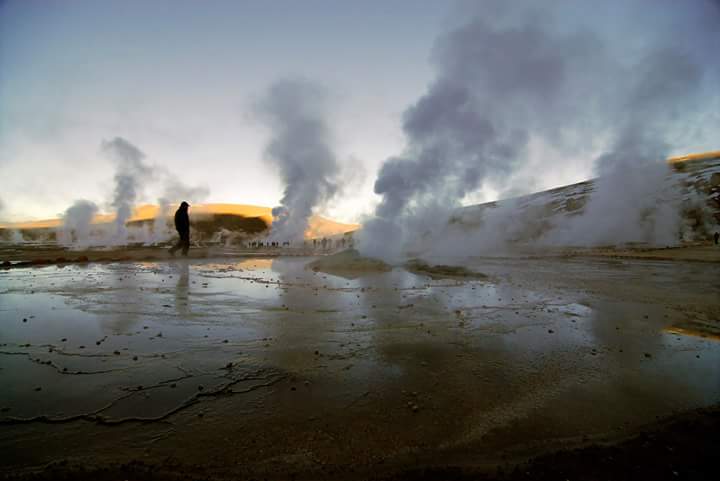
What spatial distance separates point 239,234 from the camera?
81.6 m

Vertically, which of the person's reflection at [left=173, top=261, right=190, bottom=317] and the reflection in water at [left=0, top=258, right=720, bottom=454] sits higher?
the person's reflection at [left=173, top=261, right=190, bottom=317]

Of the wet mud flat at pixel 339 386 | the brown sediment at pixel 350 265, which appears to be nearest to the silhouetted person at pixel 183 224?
the brown sediment at pixel 350 265

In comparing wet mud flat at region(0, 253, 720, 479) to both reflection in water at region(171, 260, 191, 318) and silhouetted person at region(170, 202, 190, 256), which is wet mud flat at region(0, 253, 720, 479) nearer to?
reflection in water at region(171, 260, 191, 318)

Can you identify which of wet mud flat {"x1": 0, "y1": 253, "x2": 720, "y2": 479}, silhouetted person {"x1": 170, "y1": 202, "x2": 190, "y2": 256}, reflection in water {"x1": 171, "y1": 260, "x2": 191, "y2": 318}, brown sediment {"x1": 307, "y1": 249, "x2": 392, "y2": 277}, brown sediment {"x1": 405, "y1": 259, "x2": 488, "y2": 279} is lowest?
wet mud flat {"x1": 0, "y1": 253, "x2": 720, "y2": 479}

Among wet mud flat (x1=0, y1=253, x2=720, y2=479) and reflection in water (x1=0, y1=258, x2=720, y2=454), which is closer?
wet mud flat (x1=0, y1=253, x2=720, y2=479)

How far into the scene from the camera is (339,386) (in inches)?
206

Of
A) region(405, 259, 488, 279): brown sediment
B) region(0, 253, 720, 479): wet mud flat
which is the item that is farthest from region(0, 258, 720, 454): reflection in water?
region(405, 259, 488, 279): brown sediment

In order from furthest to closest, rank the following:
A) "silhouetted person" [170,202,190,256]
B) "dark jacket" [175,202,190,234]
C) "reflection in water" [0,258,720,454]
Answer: "silhouetted person" [170,202,190,256] → "dark jacket" [175,202,190,234] → "reflection in water" [0,258,720,454]

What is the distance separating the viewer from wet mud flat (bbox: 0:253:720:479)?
354 centimetres

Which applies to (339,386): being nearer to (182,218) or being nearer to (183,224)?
(182,218)

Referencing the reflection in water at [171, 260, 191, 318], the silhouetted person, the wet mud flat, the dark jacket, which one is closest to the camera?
the wet mud flat

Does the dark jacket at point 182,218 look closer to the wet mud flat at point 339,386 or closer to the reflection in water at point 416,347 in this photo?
the reflection in water at point 416,347

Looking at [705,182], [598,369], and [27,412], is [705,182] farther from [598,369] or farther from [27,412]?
[27,412]

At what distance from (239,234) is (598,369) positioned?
3274 inches
